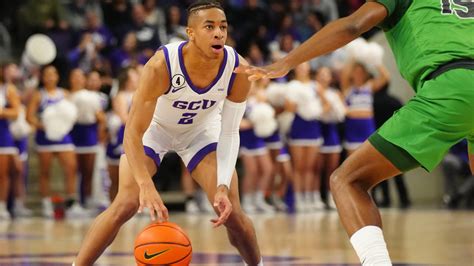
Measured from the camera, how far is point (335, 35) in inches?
201

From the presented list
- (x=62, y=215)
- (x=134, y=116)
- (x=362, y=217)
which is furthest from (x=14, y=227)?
(x=362, y=217)

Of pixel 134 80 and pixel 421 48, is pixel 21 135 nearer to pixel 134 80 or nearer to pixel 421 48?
pixel 134 80

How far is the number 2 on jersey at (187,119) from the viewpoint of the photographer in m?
6.72

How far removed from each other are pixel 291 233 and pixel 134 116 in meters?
5.42

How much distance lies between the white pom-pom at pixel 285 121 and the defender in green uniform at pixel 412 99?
10766 millimetres

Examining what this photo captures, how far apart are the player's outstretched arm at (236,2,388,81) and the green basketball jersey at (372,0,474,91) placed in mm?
129

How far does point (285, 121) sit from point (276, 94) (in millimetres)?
474

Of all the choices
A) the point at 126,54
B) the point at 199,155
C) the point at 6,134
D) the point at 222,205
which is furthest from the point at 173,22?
the point at 222,205

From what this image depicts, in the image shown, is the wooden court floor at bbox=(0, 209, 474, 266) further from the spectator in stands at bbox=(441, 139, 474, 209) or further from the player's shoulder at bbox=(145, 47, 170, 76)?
the player's shoulder at bbox=(145, 47, 170, 76)

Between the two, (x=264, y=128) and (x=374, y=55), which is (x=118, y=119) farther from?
(x=374, y=55)

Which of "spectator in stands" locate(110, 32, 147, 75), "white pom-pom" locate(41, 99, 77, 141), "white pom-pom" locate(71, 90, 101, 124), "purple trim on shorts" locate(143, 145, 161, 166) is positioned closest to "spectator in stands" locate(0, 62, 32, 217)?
"white pom-pom" locate(41, 99, 77, 141)

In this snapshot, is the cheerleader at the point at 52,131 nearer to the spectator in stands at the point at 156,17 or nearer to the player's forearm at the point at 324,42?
the spectator in stands at the point at 156,17

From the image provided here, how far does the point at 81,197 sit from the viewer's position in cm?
1570

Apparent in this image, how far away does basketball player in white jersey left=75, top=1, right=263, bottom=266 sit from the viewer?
618cm
